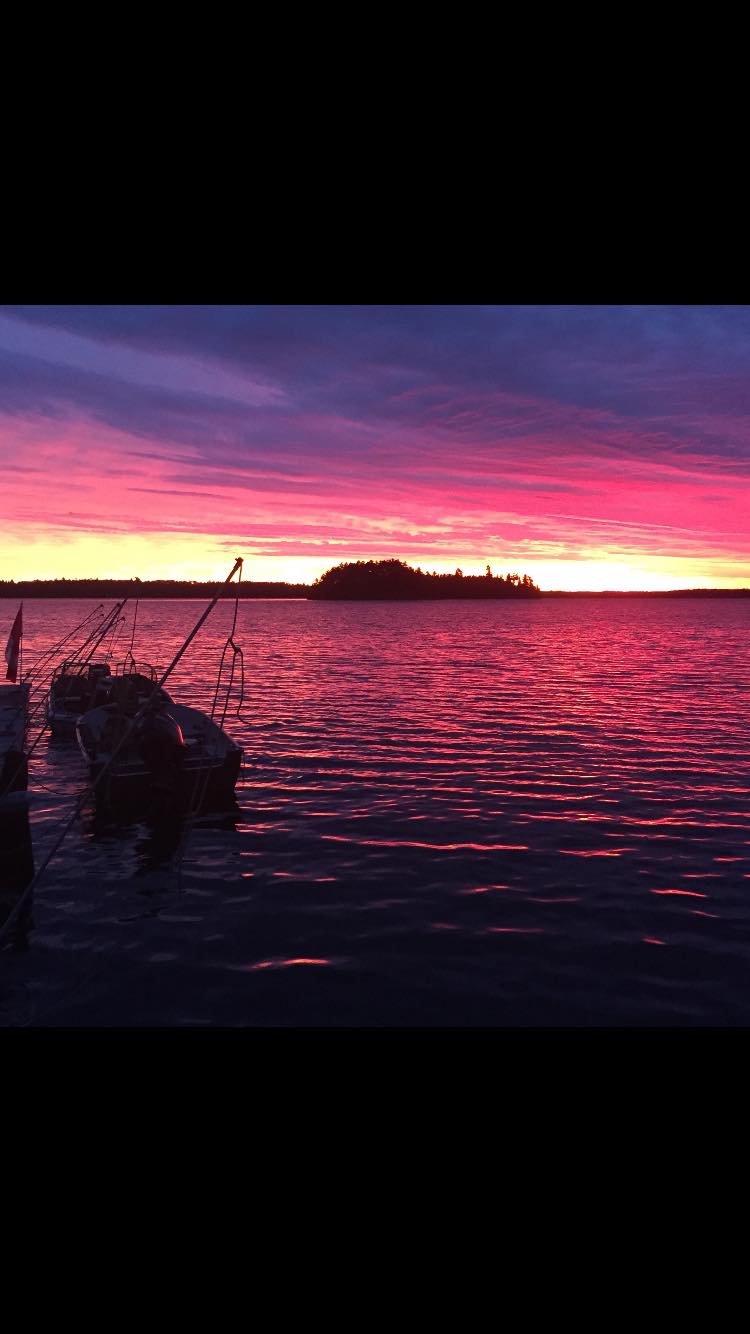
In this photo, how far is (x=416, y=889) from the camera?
12195mm

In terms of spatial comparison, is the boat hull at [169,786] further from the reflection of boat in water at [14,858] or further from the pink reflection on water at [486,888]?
the pink reflection on water at [486,888]

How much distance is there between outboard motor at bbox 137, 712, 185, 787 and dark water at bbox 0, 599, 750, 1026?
119 cm

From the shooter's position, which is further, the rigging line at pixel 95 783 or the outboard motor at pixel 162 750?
the outboard motor at pixel 162 750

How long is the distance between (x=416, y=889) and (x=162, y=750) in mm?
6814

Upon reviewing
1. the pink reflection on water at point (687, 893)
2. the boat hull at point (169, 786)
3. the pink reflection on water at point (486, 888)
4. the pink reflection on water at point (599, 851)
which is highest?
the boat hull at point (169, 786)

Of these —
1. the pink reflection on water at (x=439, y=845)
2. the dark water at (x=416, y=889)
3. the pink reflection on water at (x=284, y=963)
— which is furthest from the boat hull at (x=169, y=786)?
the pink reflection on water at (x=284, y=963)

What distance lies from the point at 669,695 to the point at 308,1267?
37773 mm

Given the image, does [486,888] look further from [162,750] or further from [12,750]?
[12,750]

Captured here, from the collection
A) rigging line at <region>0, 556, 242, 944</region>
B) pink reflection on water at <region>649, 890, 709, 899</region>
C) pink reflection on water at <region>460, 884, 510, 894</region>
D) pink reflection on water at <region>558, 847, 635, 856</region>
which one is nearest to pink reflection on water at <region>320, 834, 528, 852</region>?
pink reflection on water at <region>558, 847, 635, 856</region>

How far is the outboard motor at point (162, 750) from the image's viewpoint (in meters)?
16.0

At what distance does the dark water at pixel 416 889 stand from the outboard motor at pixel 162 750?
119 centimetres

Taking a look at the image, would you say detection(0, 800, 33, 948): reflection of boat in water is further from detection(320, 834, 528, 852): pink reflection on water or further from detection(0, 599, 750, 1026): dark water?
detection(320, 834, 528, 852): pink reflection on water

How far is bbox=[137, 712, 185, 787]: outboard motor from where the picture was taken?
52.5ft
